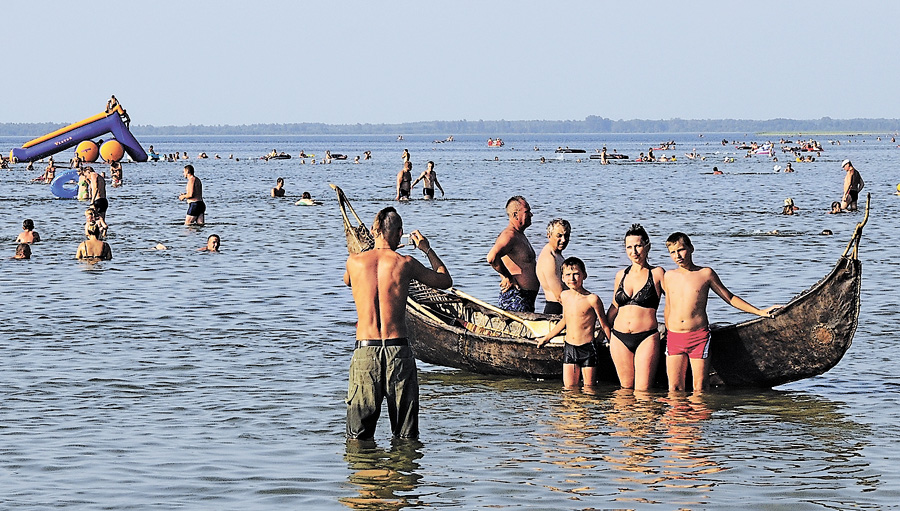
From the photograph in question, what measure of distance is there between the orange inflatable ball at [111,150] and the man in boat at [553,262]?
54089 millimetres

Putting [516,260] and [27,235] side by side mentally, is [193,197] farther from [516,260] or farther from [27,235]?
[516,260]

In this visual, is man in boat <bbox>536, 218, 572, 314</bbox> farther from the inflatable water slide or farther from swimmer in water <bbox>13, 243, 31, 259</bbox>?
the inflatable water slide

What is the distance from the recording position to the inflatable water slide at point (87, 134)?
63875 mm

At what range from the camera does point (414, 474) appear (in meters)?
9.04

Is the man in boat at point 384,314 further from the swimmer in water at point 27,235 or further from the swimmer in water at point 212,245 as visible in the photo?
the swimmer in water at point 27,235

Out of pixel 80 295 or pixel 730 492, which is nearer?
pixel 730 492

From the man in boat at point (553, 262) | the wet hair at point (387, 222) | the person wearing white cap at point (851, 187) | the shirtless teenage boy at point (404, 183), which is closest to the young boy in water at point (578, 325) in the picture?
the man in boat at point (553, 262)

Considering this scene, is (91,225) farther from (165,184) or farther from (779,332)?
(165,184)

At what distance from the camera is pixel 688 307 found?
1088 centimetres

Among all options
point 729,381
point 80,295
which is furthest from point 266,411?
point 80,295

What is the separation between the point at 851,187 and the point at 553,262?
26245 mm

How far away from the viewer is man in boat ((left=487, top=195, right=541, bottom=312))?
12375 mm

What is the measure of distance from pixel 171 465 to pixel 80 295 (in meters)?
10.9

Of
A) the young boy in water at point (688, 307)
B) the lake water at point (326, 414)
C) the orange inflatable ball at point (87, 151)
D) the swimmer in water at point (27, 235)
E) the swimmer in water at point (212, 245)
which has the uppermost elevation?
the orange inflatable ball at point (87, 151)
